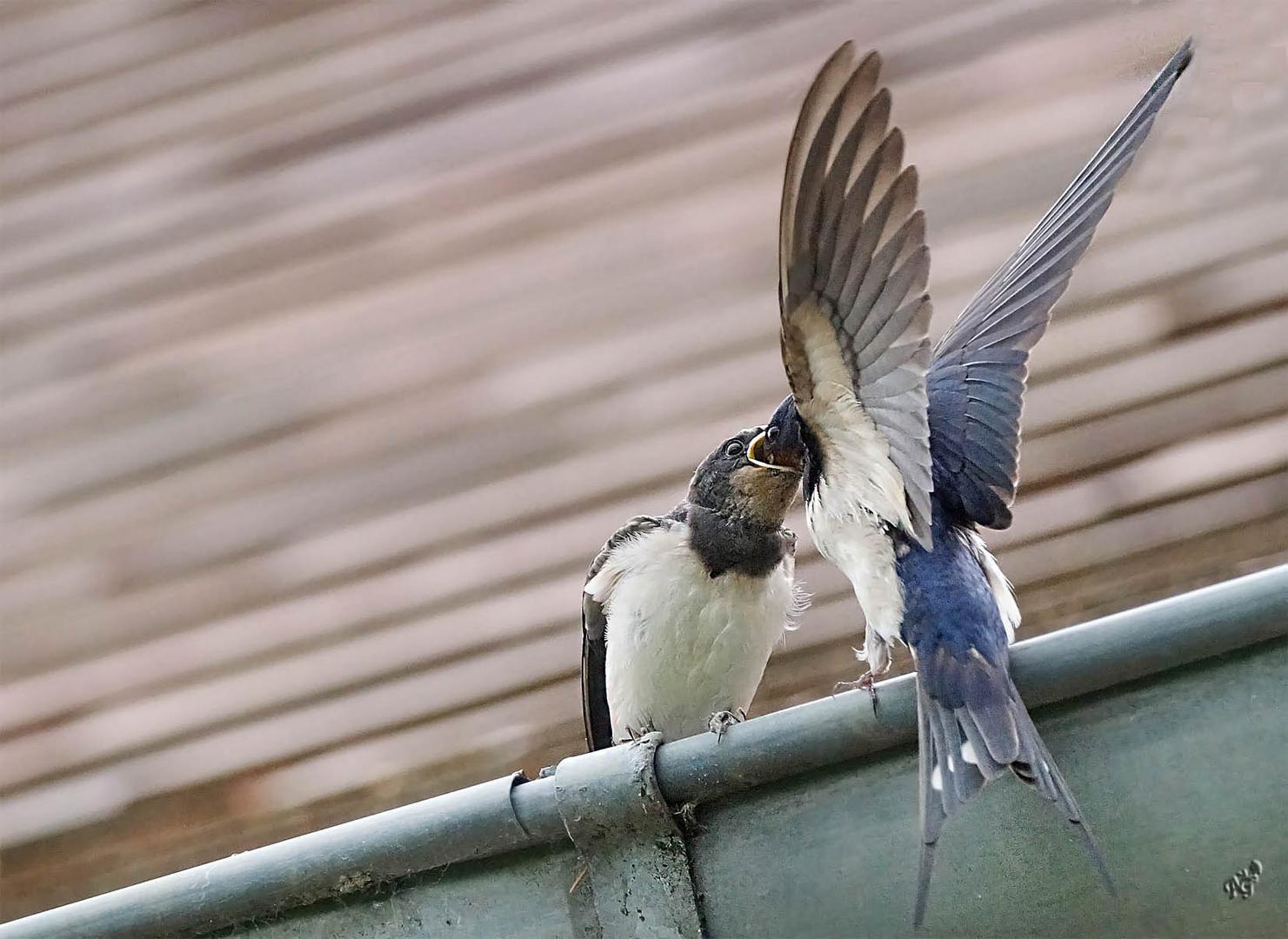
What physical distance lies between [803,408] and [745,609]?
0.39 meters

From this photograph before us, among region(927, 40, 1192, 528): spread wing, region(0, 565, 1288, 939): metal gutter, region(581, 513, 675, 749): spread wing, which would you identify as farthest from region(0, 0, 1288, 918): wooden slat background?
region(0, 565, 1288, 939): metal gutter

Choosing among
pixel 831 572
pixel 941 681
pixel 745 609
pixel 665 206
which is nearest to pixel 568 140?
pixel 665 206

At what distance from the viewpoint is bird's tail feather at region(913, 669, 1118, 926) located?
32.1 inches

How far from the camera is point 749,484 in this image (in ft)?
5.06

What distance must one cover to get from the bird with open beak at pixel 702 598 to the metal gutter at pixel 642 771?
20.1 inches

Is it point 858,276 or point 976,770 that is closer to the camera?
point 976,770

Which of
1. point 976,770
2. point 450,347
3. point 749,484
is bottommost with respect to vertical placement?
point 976,770

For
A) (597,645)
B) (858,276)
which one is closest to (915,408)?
(858,276)

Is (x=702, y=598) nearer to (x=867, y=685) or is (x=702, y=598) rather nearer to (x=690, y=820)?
(x=867, y=685)

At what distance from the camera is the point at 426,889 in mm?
952

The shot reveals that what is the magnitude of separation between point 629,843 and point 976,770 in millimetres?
224

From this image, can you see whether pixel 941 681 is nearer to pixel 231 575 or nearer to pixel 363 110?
pixel 231 575

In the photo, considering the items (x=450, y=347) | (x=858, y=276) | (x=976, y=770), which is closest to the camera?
(x=976, y=770)

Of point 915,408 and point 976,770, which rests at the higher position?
point 915,408
